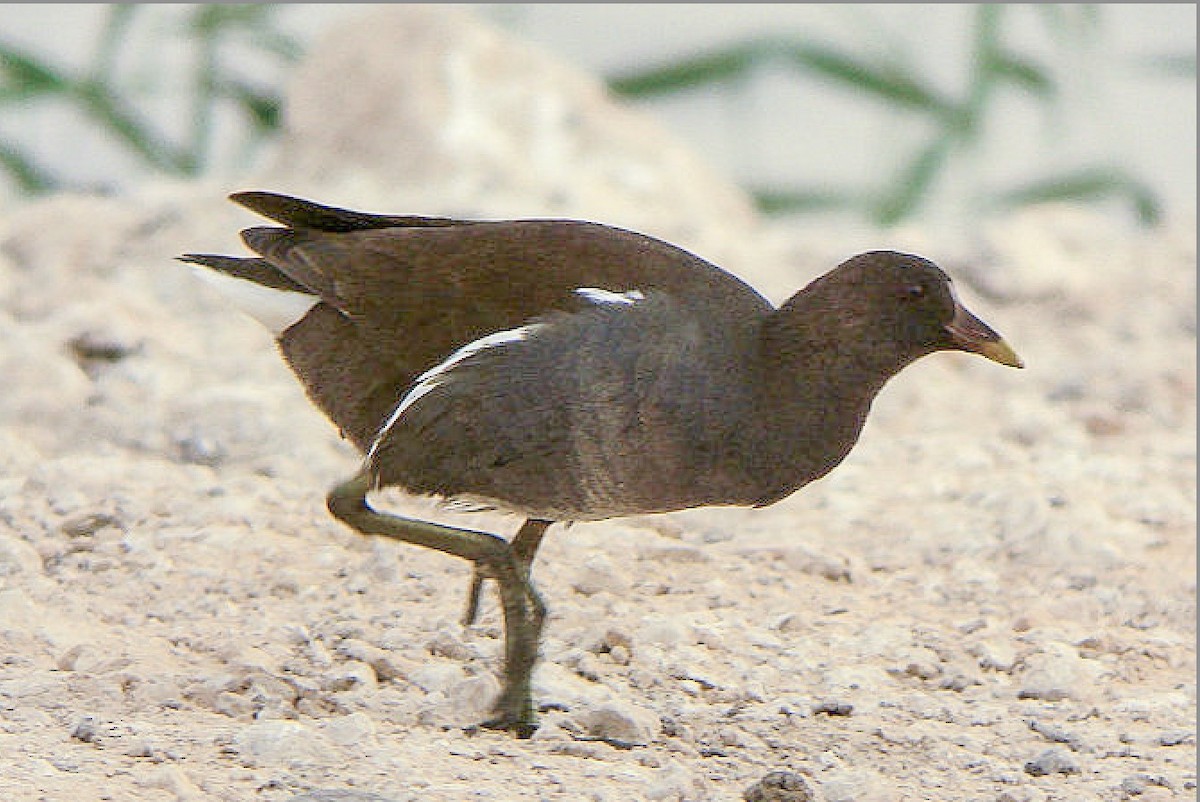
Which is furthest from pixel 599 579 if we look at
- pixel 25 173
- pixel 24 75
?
pixel 25 173

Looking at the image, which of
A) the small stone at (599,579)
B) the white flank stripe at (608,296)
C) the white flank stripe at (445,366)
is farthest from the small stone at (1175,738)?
the white flank stripe at (445,366)

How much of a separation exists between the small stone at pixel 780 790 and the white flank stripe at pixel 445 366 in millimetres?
776

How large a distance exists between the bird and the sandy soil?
0.27 m

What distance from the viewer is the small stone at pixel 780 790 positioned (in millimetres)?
2820

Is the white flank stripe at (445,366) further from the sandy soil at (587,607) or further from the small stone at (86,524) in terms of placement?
the small stone at (86,524)

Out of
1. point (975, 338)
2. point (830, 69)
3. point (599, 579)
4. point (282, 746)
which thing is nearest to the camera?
point (282, 746)

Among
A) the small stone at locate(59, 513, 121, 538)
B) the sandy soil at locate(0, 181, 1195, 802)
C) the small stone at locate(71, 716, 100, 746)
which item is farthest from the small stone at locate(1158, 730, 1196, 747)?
the small stone at locate(59, 513, 121, 538)

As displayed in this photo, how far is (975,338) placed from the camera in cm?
311

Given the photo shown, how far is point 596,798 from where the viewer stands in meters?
2.70

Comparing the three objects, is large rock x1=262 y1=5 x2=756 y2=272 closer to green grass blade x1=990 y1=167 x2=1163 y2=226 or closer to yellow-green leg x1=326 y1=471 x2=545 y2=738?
green grass blade x1=990 y1=167 x2=1163 y2=226

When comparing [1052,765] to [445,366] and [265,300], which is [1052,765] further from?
[265,300]

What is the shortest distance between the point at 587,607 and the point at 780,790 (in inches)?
34.9

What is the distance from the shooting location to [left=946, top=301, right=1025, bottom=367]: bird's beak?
3.10 metres

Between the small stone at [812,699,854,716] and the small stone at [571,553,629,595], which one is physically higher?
the small stone at [571,553,629,595]
